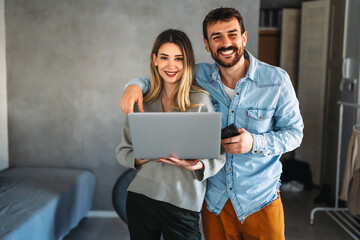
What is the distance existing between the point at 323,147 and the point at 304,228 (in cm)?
158

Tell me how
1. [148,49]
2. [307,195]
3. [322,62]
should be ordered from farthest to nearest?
1. [322,62]
2. [307,195]
3. [148,49]

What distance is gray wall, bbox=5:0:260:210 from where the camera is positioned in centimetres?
299

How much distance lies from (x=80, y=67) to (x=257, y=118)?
6.87ft

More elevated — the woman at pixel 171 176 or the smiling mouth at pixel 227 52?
the smiling mouth at pixel 227 52

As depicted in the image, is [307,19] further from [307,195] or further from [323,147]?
[307,195]

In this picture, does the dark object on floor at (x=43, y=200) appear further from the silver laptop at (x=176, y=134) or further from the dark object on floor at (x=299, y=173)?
the dark object on floor at (x=299, y=173)

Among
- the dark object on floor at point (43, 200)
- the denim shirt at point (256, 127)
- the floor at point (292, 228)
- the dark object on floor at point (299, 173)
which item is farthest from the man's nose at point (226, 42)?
the dark object on floor at point (299, 173)

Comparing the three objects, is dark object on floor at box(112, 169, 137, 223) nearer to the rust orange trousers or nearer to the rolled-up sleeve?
the rust orange trousers

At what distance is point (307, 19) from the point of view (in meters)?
4.39

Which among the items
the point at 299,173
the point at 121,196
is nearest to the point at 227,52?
the point at 121,196

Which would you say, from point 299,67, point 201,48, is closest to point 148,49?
point 201,48

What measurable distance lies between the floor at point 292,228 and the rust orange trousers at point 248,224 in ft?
4.81

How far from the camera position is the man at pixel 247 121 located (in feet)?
4.64

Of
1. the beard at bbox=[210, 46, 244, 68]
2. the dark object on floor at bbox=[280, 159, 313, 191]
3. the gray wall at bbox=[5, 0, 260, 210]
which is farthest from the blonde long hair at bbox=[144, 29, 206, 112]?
the dark object on floor at bbox=[280, 159, 313, 191]
